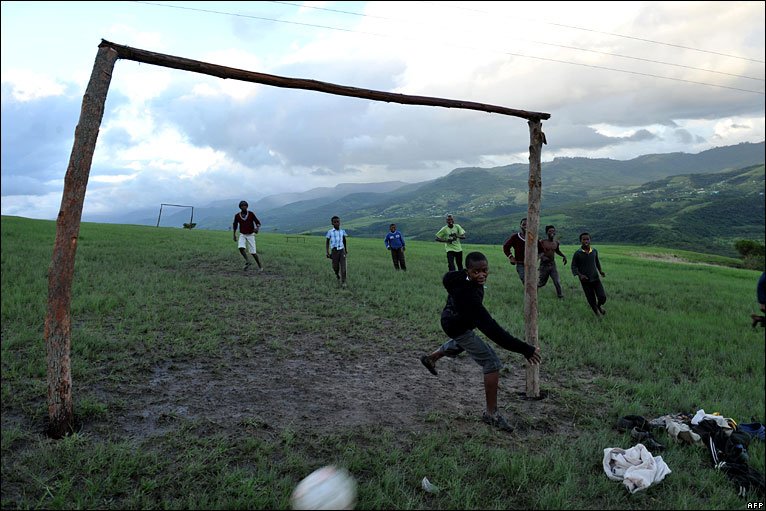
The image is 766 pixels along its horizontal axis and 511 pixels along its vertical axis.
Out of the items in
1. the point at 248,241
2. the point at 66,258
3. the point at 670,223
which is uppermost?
the point at 670,223

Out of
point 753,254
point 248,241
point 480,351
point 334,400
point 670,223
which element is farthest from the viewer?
point 670,223

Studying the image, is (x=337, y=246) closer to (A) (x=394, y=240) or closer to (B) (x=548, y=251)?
(A) (x=394, y=240)

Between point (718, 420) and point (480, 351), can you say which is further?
point (480, 351)

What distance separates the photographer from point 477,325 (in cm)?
495

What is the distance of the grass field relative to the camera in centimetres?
377

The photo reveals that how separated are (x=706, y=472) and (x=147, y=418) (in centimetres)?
595

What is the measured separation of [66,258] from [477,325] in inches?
177

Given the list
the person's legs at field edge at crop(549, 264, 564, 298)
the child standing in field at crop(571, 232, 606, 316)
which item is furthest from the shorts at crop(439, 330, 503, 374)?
the person's legs at field edge at crop(549, 264, 564, 298)

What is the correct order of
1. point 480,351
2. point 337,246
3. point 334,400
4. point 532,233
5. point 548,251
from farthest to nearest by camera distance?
point 337,246 → point 548,251 → point 532,233 → point 334,400 → point 480,351

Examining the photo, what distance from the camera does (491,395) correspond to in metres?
5.16

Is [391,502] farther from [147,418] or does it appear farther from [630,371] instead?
[630,371]

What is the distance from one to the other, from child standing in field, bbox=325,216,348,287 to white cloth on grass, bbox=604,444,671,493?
957 cm

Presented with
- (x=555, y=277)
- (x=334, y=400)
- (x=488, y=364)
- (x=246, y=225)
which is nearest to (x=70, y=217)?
(x=334, y=400)

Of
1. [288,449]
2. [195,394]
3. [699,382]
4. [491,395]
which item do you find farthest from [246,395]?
[699,382]
